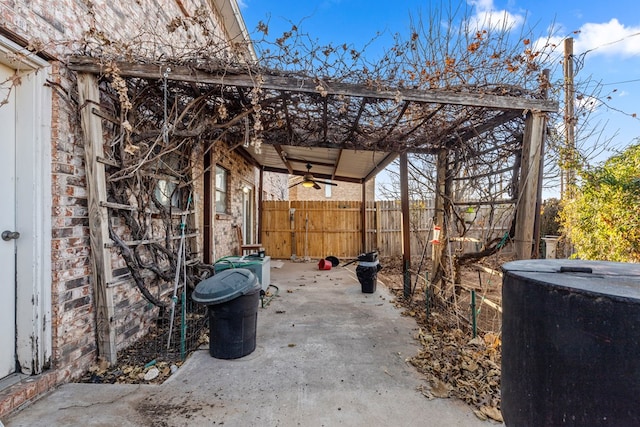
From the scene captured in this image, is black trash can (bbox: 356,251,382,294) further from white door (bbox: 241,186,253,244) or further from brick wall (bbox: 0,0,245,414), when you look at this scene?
brick wall (bbox: 0,0,245,414)

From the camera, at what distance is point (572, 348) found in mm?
1225

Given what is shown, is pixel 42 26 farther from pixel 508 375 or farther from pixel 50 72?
pixel 508 375

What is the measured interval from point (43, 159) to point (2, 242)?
2.16 feet

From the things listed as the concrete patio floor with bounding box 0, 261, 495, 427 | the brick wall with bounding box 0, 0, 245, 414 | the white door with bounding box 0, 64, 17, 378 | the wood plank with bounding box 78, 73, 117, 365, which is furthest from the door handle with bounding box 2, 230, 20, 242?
the concrete patio floor with bounding box 0, 261, 495, 427

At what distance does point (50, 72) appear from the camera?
2.49 metres

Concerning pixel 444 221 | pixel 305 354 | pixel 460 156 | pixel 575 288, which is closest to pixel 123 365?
pixel 305 354

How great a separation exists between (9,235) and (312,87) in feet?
8.90

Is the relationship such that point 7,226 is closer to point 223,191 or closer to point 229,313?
point 229,313

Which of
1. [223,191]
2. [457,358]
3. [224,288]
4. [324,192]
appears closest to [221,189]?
[223,191]

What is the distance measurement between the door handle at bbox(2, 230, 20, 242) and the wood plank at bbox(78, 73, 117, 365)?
1.71 feet

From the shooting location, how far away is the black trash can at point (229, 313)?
299cm

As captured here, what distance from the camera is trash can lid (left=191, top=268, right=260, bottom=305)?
2943 mm

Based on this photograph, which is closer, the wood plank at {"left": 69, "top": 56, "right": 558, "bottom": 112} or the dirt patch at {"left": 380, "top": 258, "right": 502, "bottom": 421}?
the dirt patch at {"left": 380, "top": 258, "right": 502, "bottom": 421}

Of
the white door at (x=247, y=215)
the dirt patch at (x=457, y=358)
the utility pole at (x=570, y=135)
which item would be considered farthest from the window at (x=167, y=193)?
the utility pole at (x=570, y=135)
